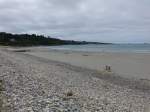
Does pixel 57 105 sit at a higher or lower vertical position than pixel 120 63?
higher

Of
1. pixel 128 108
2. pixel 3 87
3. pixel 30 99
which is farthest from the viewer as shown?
pixel 3 87

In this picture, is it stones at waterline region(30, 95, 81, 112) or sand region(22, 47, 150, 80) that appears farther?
sand region(22, 47, 150, 80)

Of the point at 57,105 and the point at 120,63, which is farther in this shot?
the point at 120,63

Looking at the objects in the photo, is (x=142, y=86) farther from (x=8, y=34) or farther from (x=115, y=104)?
(x=8, y=34)

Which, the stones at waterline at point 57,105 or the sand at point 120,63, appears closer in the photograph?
the stones at waterline at point 57,105

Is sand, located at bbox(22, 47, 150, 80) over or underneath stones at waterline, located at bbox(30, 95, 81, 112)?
underneath

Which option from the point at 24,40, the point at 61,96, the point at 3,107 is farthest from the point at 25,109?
the point at 24,40

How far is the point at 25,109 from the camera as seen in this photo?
997cm

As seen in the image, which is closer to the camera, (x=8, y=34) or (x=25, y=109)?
(x=25, y=109)

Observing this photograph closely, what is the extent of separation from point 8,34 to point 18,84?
169m

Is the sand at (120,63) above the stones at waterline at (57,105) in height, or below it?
below

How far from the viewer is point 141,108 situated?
12977 millimetres

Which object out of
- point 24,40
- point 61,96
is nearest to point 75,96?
point 61,96

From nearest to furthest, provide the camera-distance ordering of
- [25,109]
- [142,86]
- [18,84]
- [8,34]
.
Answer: [25,109] → [18,84] → [142,86] → [8,34]
